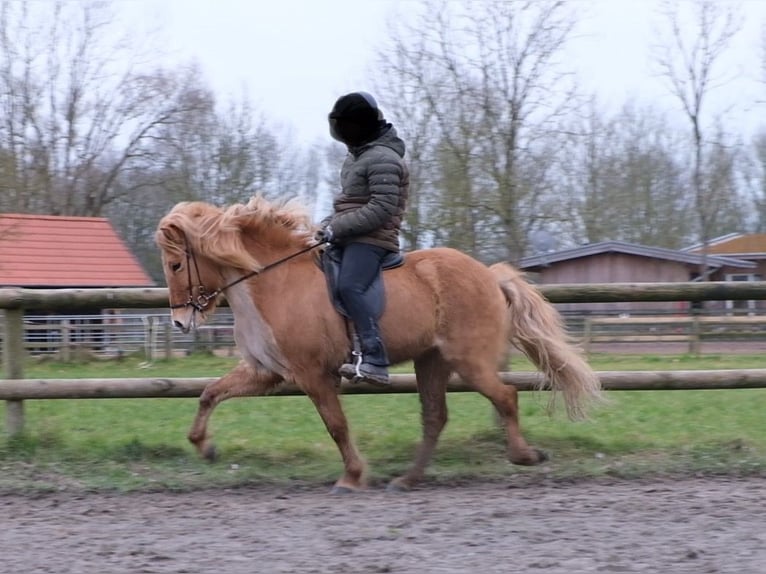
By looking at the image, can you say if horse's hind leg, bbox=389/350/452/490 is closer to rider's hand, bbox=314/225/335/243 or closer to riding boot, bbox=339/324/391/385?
riding boot, bbox=339/324/391/385

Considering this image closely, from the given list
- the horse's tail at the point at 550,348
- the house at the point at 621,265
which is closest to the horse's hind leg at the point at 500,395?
the horse's tail at the point at 550,348

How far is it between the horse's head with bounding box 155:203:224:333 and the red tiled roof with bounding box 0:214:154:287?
78.5 ft

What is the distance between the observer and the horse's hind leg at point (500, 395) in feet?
19.7

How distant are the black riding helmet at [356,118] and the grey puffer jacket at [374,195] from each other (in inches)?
2.5

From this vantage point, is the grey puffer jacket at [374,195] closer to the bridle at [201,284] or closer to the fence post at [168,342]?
the bridle at [201,284]

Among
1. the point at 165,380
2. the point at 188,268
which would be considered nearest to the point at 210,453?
the point at 165,380

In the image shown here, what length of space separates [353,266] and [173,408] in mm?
5424

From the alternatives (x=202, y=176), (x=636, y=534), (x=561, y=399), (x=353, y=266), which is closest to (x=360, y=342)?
(x=353, y=266)

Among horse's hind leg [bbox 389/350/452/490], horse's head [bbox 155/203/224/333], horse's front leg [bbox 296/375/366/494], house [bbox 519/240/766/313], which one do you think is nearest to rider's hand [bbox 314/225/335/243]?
horse's head [bbox 155/203/224/333]

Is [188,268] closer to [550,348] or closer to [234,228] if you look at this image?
[234,228]

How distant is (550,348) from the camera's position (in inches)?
246

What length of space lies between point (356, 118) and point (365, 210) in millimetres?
623

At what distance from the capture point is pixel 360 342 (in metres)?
5.78

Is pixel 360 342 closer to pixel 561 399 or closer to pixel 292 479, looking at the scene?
pixel 292 479
